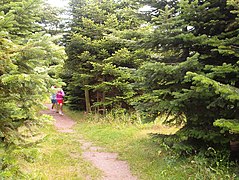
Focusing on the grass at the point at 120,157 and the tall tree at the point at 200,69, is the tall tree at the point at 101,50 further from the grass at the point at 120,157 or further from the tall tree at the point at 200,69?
the tall tree at the point at 200,69

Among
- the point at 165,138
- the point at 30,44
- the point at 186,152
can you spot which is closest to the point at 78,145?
the point at 165,138

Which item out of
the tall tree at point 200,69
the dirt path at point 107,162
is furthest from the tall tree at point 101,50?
the tall tree at point 200,69

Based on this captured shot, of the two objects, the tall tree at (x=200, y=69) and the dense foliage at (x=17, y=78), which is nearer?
the dense foliage at (x=17, y=78)

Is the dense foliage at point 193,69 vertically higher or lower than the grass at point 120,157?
higher

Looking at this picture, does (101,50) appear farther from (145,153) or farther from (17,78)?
(17,78)

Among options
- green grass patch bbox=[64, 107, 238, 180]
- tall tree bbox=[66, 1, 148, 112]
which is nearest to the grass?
green grass patch bbox=[64, 107, 238, 180]

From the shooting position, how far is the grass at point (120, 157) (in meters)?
5.05

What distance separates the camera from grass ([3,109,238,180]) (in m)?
5.05

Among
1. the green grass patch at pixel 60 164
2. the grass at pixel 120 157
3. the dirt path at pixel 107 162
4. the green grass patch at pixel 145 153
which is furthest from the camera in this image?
the dirt path at pixel 107 162

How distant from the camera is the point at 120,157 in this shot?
705 centimetres

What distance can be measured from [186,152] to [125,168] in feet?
5.20

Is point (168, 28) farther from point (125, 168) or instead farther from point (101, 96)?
point (101, 96)

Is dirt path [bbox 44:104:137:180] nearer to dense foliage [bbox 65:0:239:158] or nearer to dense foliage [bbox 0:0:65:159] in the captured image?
dense foliage [bbox 65:0:239:158]

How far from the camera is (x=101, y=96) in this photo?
1438 centimetres
